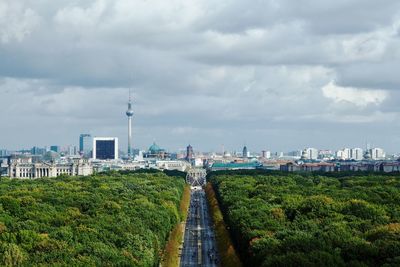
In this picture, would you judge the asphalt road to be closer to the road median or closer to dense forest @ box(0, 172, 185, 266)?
the road median

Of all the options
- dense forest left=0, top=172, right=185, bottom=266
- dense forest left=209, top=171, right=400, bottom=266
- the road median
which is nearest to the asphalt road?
the road median

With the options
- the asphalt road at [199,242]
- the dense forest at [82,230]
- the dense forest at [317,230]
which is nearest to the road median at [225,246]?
the dense forest at [317,230]

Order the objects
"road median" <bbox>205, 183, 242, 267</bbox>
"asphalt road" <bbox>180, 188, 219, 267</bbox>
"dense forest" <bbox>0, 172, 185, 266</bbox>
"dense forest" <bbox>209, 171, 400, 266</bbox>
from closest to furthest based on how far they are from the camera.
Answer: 1. "dense forest" <bbox>209, 171, 400, 266</bbox>
2. "dense forest" <bbox>0, 172, 185, 266</bbox>
3. "road median" <bbox>205, 183, 242, 267</bbox>
4. "asphalt road" <bbox>180, 188, 219, 267</bbox>

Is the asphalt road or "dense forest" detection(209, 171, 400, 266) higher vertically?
"dense forest" detection(209, 171, 400, 266)

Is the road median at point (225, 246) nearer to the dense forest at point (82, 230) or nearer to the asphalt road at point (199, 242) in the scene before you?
the asphalt road at point (199, 242)

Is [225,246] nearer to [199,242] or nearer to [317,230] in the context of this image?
[199,242]

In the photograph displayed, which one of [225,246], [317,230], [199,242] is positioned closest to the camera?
[317,230]

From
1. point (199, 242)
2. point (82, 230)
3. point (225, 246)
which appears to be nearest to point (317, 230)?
point (225, 246)

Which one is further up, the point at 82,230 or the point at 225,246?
the point at 82,230
